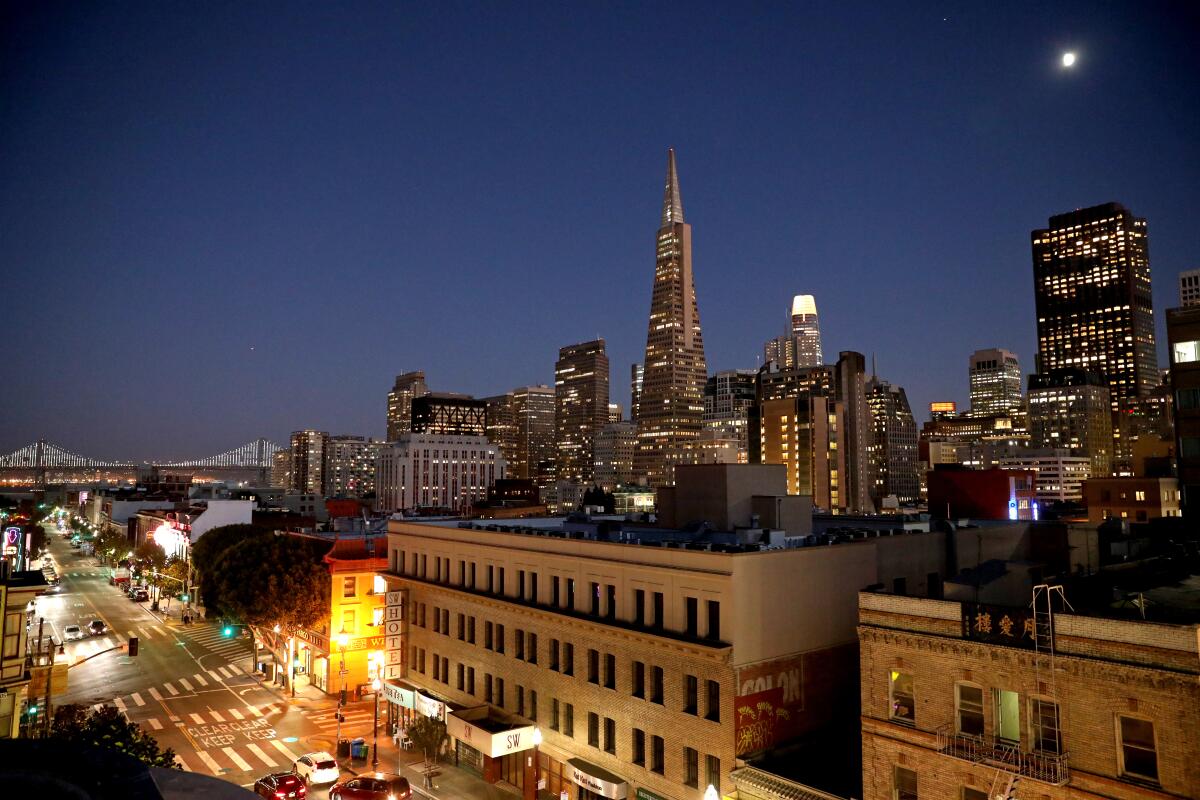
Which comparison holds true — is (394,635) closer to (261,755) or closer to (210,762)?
(261,755)

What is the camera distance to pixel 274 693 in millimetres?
64375

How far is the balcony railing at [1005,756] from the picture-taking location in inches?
915

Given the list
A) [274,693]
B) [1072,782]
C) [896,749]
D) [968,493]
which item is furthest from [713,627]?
[968,493]

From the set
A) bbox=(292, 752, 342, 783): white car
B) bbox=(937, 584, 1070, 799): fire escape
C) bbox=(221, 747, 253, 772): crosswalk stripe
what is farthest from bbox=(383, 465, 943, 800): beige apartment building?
bbox=(937, 584, 1070, 799): fire escape

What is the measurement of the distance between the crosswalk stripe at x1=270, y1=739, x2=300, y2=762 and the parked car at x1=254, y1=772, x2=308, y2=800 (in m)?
6.29

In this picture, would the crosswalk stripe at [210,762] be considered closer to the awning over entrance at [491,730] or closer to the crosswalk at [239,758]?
the crosswalk at [239,758]

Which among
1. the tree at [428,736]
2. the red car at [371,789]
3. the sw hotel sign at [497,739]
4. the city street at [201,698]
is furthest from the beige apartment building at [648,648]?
the city street at [201,698]

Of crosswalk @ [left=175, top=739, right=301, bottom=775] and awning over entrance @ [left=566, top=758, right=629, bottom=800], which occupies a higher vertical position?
awning over entrance @ [left=566, top=758, right=629, bottom=800]

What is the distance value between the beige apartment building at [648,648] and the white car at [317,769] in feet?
24.2

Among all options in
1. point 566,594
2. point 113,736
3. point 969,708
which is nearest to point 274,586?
point 113,736

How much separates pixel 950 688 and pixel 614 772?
728 inches

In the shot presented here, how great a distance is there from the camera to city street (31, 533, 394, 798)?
161ft

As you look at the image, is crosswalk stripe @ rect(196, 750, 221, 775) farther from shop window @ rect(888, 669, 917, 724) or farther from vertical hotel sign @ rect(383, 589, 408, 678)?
shop window @ rect(888, 669, 917, 724)

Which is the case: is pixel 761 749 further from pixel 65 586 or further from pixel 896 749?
pixel 65 586
